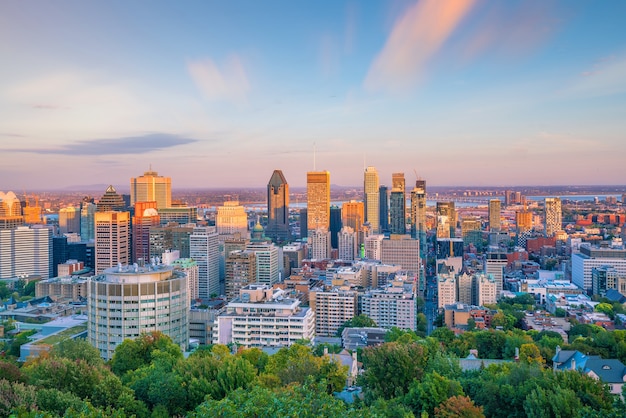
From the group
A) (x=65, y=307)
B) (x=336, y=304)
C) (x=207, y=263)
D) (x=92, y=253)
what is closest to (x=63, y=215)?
Result: (x=92, y=253)

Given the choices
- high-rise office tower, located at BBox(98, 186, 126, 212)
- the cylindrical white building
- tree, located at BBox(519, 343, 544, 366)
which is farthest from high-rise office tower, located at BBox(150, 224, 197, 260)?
tree, located at BBox(519, 343, 544, 366)

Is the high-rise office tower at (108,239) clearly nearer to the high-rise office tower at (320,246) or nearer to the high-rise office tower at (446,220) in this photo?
the high-rise office tower at (320,246)

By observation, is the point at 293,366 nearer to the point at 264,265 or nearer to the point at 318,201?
the point at 264,265

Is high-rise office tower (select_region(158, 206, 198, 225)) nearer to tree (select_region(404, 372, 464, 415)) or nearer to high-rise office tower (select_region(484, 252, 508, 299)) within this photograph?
high-rise office tower (select_region(484, 252, 508, 299))

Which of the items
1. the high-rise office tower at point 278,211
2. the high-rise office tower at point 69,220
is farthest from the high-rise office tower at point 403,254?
the high-rise office tower at point 69,220

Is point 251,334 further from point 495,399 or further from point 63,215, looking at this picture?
point 63,215
